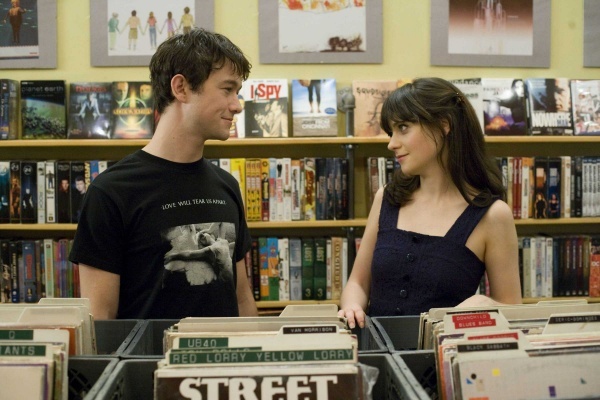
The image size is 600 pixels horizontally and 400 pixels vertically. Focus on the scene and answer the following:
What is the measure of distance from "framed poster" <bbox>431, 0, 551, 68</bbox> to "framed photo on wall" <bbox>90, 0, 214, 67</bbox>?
1181mm

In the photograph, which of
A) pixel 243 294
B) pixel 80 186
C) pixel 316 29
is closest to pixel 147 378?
pixel 243 294

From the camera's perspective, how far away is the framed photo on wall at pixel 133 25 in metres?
2.97

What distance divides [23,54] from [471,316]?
282 cm

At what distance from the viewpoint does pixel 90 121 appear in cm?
292

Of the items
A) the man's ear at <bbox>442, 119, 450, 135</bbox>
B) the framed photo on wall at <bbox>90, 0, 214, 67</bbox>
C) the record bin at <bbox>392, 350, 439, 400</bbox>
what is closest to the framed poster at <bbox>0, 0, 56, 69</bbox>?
the framed photo on wall at <bbox>90, 0, 214, 67</bbox>

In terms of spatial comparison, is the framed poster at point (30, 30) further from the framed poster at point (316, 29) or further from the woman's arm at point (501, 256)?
the woman's arm at point (501, 256)

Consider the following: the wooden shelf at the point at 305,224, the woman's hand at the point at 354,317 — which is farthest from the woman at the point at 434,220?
the wooden shelf at the point at 305,224

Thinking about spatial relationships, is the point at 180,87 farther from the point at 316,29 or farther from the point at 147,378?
the point at 316,29

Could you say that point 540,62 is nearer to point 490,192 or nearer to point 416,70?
point 416,70

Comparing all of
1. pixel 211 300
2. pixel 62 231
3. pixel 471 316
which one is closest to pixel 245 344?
pixel 471 316

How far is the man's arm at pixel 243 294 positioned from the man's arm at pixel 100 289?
0.37 meters

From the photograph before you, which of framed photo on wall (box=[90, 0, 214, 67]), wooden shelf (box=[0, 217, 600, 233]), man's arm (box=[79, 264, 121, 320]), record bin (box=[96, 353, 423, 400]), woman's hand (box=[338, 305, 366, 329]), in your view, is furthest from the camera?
framed photo on wall (box=[90, 0, 214, 67])

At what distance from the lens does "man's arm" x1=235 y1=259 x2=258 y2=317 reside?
63.6 inches

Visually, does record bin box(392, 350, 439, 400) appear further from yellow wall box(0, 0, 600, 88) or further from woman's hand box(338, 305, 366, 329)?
yellow wall box(0, 0, 600, 88)
